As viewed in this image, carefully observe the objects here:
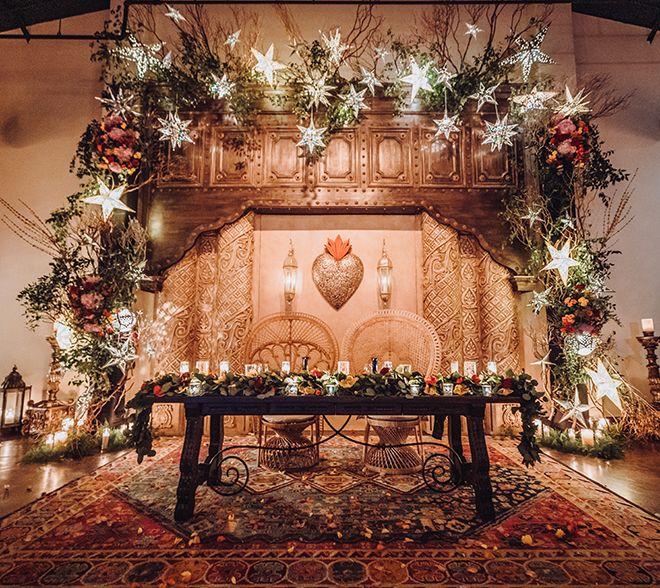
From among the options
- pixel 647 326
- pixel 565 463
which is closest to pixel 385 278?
pixel 565 463

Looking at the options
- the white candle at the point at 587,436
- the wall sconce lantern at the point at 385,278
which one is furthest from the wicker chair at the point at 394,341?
the white candle at the point at 587,436

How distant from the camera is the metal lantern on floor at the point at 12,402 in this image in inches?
182

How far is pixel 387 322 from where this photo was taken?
4.34 meters

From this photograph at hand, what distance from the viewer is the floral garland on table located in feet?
8.43

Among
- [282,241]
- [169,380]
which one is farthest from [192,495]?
[282,241]

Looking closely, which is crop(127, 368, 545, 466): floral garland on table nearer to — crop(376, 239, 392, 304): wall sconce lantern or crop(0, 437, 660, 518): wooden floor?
crop(0, 437, 660, 518): wooden floor

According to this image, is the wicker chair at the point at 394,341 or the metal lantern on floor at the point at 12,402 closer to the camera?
the wicker chair at the point at 394,341

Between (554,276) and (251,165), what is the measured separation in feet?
13.2

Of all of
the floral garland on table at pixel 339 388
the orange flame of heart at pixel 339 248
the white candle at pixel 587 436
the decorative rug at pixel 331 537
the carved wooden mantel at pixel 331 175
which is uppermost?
the carved wooden mantel at pixel 331 175

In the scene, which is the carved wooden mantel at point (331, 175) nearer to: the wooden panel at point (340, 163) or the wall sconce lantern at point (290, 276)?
the wooden panel at point (340, 163)

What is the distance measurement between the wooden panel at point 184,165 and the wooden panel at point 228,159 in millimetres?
172

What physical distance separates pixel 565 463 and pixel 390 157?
3988mm

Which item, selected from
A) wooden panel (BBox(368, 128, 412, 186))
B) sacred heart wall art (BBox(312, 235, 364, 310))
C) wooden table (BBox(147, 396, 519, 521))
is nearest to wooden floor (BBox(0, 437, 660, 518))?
wooden table (BBox(147, 396, 519, 521))

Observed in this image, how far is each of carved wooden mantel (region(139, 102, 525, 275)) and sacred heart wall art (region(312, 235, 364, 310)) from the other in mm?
535
